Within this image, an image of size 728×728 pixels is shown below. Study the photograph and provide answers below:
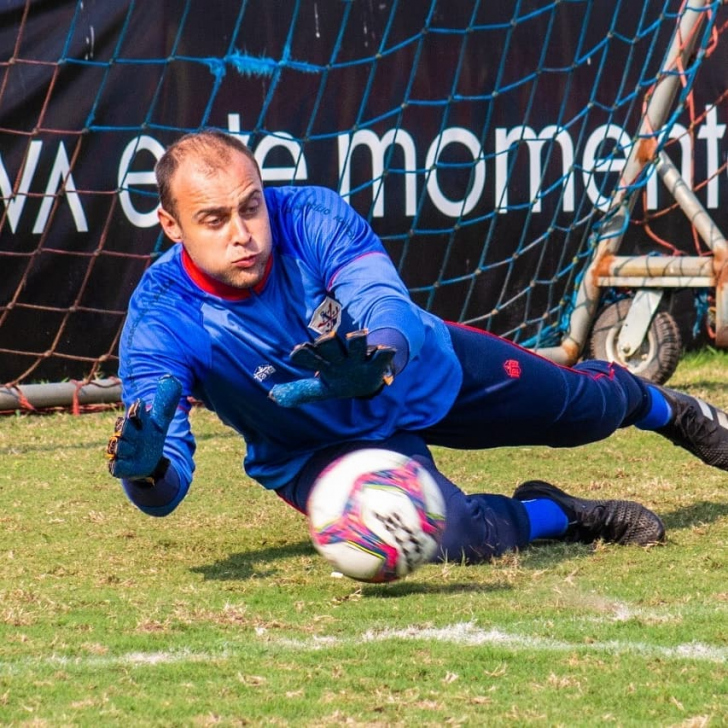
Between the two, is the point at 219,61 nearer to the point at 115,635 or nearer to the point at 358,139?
the point at 358,139

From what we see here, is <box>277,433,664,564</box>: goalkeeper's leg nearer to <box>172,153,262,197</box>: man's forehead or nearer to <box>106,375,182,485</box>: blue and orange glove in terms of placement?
<box>106,375,182,485</box>: blue and orange glove

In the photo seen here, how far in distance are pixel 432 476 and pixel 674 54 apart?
3439 millimetres

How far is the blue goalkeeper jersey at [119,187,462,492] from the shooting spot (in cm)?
354

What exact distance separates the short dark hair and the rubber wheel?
10.8ft

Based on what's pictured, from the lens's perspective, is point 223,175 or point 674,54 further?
point 674,54

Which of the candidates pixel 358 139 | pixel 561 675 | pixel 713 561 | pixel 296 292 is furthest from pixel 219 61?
pixel 561 675

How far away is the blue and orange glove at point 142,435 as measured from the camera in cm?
319

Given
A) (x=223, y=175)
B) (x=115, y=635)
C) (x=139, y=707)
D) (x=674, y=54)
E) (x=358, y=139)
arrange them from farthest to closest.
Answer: (x=358, y=139)
(x=674, y=54)
(x=223, y=175)
(x=115, y=635)
(x=139, y=707)

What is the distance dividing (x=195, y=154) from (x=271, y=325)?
1.55ft

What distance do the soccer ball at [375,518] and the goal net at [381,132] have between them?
279 cm

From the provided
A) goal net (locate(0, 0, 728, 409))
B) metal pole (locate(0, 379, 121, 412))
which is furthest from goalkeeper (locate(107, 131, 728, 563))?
goal net (locate(0, 0, 728, 409))

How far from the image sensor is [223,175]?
3461mm

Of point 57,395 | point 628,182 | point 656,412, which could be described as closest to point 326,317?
point 656,412

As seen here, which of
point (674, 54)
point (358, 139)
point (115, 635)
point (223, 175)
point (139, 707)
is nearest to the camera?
point (139, 707)
